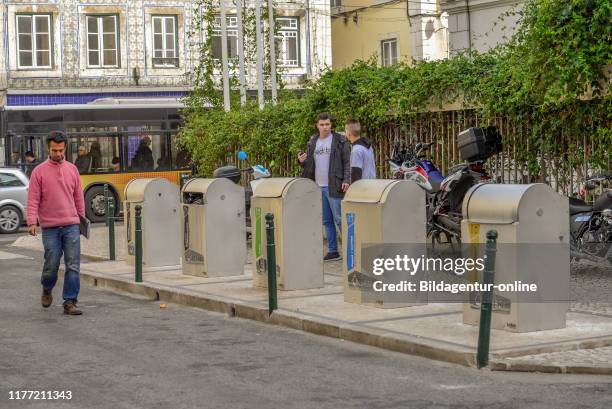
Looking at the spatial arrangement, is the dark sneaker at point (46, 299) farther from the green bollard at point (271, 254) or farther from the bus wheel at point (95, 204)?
the bus wheel at point (95, 204)

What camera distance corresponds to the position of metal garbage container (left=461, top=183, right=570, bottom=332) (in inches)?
398

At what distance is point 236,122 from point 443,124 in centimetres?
708

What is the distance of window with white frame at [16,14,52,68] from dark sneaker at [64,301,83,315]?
1203 inches

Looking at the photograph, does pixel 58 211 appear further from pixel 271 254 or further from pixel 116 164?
pixel 116 164

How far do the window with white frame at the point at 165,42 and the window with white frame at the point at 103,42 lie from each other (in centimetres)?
136

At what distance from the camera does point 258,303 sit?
40.9 feet

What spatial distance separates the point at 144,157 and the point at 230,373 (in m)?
24.5

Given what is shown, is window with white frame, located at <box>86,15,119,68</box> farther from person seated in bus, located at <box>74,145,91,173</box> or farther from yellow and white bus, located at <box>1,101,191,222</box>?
person seated in bus, located at <box>74,145,91,173</box>

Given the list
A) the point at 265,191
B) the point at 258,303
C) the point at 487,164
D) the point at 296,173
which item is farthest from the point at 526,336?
the point at 296,173

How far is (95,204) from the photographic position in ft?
104

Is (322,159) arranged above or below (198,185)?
above

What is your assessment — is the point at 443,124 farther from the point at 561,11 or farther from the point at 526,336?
the point at 526,336

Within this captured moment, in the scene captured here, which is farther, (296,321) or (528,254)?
(296,321)

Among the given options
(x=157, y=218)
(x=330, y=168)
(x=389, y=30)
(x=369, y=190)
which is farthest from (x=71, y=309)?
(x=389, y=30)
